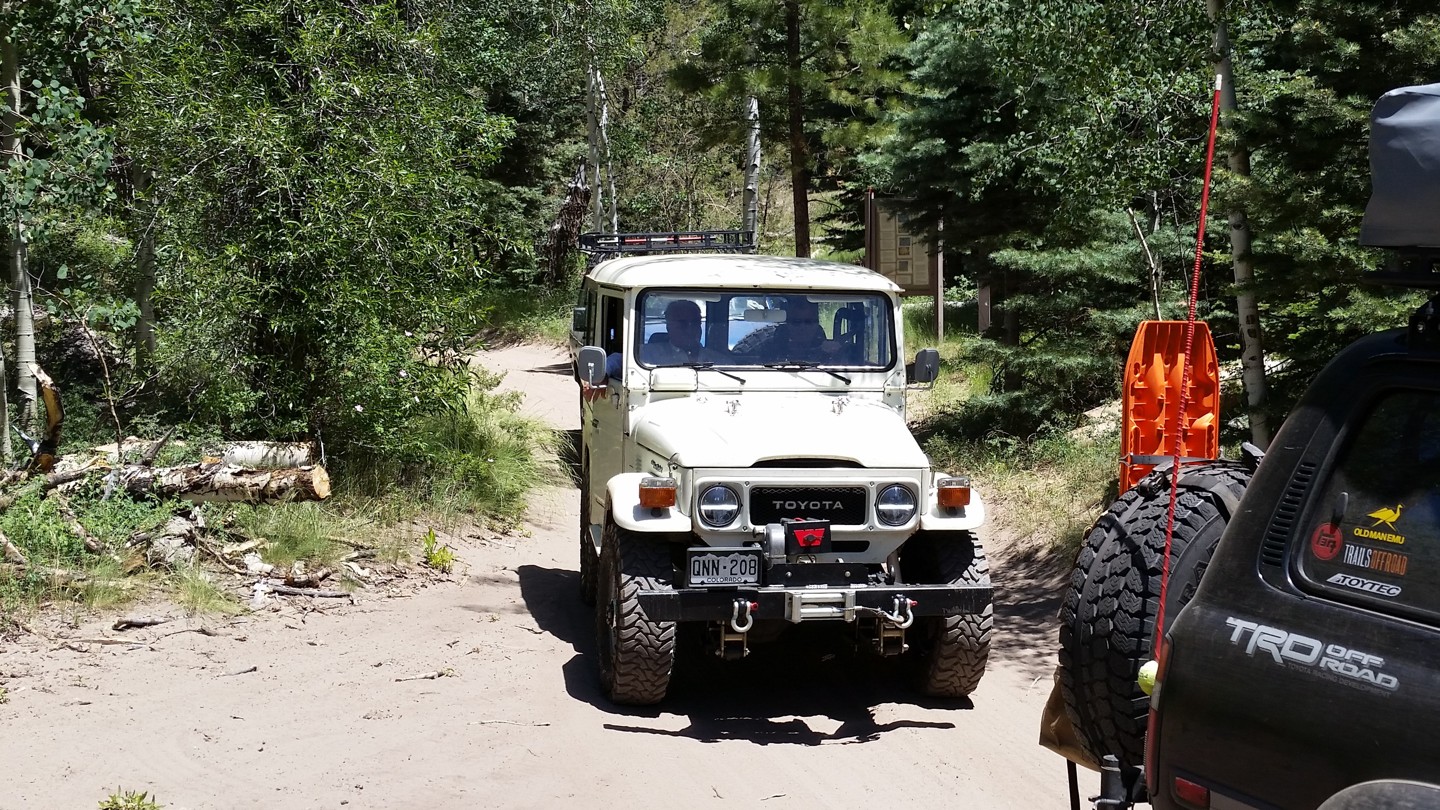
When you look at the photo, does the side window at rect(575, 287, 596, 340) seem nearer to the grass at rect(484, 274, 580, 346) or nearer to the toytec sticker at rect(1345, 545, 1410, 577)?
the toytec sticker at rect(1345, 545, 1410, 577)

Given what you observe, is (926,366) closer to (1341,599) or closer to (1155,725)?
(1155,725)

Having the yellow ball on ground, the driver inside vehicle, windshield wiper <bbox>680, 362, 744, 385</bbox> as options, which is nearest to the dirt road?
windshield wiper <bbox>680, 362, 744, 385</bbox>

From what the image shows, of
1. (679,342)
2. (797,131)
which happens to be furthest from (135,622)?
(797,131)

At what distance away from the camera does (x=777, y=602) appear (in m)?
6.28

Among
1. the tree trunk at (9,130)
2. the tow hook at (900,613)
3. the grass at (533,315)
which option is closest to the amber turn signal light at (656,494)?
the tow hook at (900,613)

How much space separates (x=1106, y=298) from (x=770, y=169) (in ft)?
71.8

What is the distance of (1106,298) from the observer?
484 inches

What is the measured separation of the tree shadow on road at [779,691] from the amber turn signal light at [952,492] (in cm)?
95

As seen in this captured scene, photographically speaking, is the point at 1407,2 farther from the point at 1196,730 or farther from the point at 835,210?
the point at 835,210

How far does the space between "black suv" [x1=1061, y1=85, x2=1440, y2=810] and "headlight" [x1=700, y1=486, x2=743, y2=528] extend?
354 cm

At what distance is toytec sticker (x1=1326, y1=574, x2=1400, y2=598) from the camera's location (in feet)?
8.66

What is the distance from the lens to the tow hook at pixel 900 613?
20.7 ft

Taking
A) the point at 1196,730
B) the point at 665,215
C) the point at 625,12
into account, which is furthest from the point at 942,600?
the point at 665,215

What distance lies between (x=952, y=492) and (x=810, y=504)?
0.73 meters
